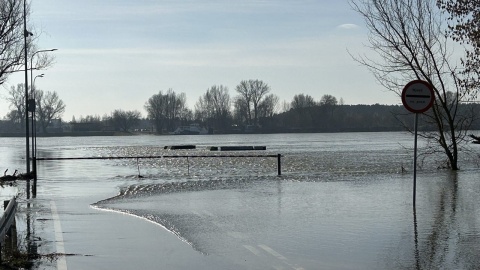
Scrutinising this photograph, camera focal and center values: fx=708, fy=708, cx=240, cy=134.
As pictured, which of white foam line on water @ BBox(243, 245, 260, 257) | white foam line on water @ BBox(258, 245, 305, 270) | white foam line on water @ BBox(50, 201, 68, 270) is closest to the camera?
white foam line on water @ BBox(258, 245, 305, 270)

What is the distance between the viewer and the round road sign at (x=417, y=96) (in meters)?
14.7

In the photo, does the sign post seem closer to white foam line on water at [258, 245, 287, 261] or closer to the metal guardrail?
white foam line on water at [258, 245, 287, 261]

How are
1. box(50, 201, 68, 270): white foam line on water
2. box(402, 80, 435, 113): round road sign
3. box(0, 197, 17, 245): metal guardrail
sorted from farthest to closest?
box(402, 80, 435, 113): round road sign
box(0, 197, 17, 245): metal guardrail
box(50, 201, 68, 270): white foam line on water

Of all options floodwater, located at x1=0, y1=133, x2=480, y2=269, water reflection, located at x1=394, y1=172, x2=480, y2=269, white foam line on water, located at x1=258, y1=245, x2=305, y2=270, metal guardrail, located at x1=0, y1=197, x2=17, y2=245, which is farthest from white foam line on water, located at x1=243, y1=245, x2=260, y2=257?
metal guardrail, located at x1=0, y1=197, x2=17, y2=245

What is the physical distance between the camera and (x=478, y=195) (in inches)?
677

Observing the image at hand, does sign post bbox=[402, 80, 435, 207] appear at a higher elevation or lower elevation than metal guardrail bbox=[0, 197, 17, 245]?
higher

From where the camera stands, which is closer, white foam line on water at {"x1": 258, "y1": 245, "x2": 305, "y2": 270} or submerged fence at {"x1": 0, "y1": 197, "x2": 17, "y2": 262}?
white foam line on water at {"x1": 258, "y1": 245, "x2": 305, "y2": 270}

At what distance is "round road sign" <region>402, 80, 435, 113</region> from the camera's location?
48.3 feet

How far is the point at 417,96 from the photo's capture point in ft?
48.5

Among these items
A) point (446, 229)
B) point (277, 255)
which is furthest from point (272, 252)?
point (446, 229)

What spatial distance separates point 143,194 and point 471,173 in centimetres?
1217

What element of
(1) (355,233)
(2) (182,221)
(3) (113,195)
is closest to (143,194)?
(3) (113,195)

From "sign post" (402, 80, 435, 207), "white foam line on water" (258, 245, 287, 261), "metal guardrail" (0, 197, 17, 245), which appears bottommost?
"white foam line on water" (258, 245, 287, 261)

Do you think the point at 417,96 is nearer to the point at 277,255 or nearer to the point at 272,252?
the point at 272,252
